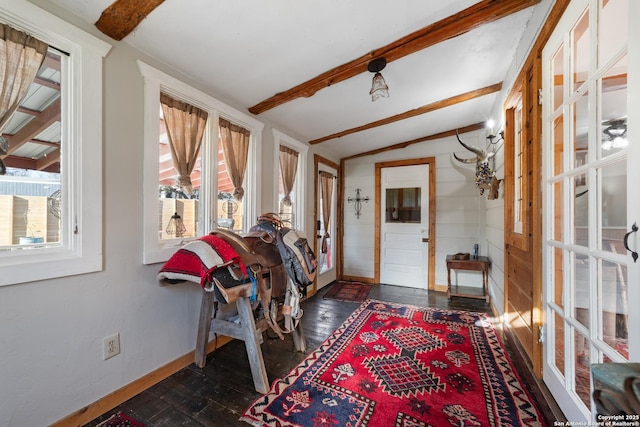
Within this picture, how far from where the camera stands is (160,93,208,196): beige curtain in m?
1.97

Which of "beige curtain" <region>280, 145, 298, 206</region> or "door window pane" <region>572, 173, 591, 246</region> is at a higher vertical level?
"beige curtain" <region>280, 145, 298, 206</region>

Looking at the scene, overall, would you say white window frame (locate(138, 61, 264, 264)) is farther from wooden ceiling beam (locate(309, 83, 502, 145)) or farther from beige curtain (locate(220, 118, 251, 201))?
wooden ceiling beam (locate(309, 83, 502, 145))

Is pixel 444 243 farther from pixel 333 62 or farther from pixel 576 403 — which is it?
pixel 333 62

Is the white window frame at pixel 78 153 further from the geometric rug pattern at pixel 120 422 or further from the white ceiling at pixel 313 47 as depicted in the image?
the geometric rug pattern at pixel 120 422

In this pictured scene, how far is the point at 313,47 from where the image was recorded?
190 cm

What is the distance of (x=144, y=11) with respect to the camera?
1.44 meters

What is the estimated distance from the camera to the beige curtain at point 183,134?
1966mm

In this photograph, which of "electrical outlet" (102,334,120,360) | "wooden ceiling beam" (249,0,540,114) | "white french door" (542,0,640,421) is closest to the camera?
"white french door" (542,0,640,421)

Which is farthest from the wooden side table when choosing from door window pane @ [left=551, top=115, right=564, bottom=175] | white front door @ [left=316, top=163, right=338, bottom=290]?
door window pane @ [left=551, top=115, right=564, bottom=175]

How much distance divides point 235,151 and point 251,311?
61.6 inches

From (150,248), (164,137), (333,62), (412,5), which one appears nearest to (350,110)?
(333,62)

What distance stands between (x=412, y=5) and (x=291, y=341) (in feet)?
9.24

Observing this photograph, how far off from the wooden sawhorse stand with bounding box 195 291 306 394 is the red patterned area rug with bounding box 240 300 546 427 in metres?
0.15

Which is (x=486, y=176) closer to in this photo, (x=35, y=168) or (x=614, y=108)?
(x=614, y=108)
